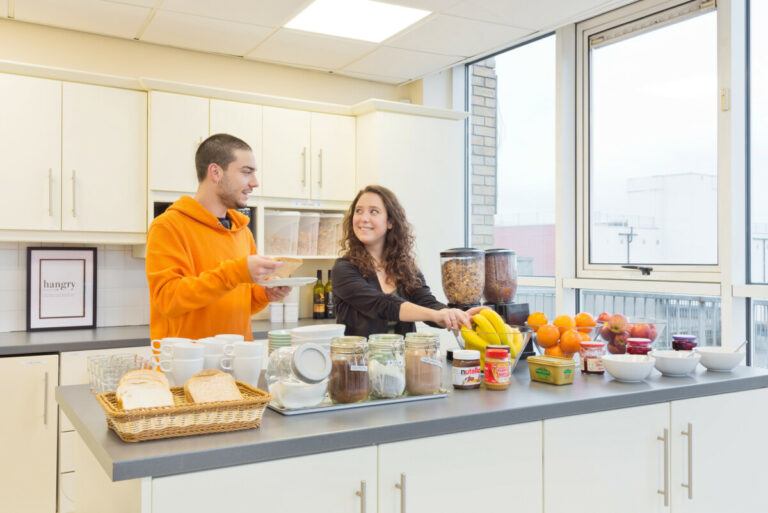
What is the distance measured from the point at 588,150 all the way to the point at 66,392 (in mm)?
3133

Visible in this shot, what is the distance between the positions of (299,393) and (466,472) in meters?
0.45

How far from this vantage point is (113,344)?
3.33 metres

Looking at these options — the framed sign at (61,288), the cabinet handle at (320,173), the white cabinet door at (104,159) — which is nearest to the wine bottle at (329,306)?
the cabinet handle at (320,173)

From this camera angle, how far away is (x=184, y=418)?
53.6 inches

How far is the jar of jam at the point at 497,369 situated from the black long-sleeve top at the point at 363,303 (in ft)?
1.76

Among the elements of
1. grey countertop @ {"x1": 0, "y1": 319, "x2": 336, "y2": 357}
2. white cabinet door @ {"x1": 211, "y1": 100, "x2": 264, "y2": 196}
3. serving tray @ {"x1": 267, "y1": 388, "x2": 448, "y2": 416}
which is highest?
white cabinet door @ {"x1": 211, "y1": 100, "x2": 264, "y2": 196}

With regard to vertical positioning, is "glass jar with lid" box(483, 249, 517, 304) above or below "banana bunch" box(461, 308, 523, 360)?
above

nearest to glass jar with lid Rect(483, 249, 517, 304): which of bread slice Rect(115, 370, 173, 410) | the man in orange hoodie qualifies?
the man in orange hoodie

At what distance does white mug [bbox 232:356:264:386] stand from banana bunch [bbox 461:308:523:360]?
2.20 feet

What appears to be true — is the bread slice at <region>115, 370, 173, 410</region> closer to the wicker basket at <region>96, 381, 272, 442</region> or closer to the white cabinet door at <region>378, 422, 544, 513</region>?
the wicker basket at <region>96, 381, 272, 442</region>

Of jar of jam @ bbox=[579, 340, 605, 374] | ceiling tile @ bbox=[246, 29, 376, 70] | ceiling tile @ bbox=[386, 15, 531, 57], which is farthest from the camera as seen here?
ceiling tile @ bbox=[246, 29, 376, 70]

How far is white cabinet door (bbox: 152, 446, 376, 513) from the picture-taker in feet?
4.20

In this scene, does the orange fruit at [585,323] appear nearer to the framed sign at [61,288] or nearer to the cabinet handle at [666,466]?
the cabinet handle at [666,466]

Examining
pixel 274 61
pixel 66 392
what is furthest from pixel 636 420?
pixel 274 61
